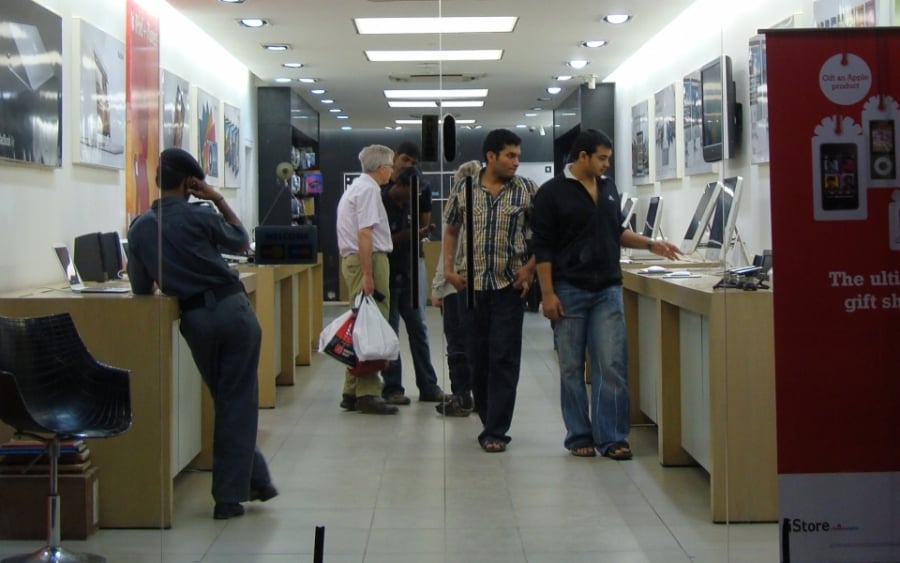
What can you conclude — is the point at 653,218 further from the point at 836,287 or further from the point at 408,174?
the point at 836,287

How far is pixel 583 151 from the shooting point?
400 cm

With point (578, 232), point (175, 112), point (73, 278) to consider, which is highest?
point (175, 112)

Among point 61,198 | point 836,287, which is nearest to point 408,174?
point 61,198

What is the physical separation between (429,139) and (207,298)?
39.3 inches

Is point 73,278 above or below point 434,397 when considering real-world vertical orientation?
above

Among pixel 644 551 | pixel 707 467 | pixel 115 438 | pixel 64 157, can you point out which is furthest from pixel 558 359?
pixel 64 157

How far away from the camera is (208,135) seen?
3.84 metres

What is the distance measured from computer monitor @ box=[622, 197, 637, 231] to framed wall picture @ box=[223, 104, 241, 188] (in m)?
1.44

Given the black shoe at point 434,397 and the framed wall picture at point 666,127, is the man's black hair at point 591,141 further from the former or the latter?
the black shoe at point 434,397

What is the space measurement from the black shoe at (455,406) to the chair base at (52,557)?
1.41 metres

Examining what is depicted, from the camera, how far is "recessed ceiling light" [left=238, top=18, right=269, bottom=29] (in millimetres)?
3928

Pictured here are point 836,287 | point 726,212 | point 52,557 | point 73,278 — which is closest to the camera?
point 836,287

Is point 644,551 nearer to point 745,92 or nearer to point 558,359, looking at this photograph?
point 558,359

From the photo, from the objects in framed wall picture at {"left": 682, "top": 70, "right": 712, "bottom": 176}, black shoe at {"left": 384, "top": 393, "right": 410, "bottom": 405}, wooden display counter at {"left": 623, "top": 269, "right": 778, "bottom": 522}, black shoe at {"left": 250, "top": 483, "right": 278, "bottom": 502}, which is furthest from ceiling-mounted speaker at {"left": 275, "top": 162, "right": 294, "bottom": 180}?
wooden display counter at {"left": 623, "top": 269, "right": 778, "bottom": 522}
